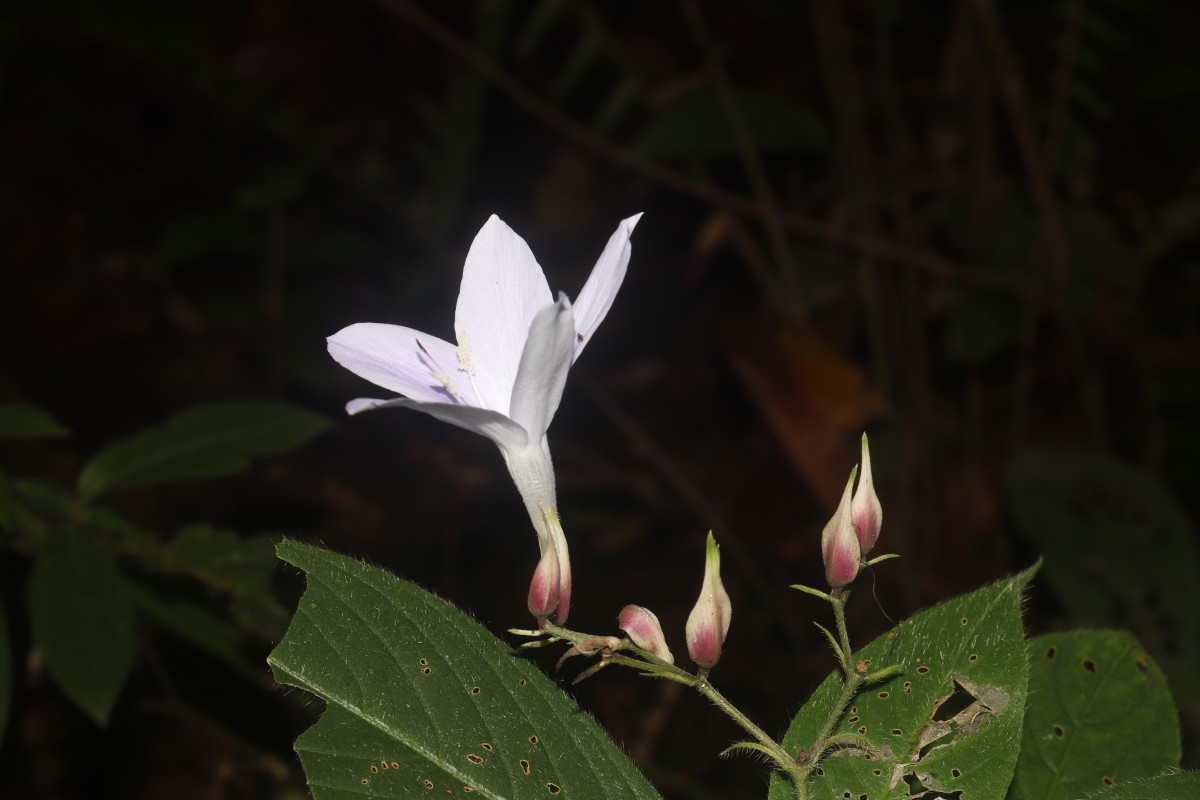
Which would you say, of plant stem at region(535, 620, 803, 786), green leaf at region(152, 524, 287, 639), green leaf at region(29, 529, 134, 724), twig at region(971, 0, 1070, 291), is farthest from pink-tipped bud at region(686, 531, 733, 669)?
twig at region(971, 0, 1070, 291)

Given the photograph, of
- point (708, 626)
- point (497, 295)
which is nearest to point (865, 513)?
point (708, 626)

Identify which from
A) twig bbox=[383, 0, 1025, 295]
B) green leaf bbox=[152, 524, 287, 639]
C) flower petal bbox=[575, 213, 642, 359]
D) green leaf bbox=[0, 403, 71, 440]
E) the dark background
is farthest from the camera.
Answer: the dark background

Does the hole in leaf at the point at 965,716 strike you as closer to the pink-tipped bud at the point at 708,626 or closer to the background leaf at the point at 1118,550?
the pink-tipped bud at the point at 708,626

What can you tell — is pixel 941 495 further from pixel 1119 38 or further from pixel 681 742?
pixel 1119 38

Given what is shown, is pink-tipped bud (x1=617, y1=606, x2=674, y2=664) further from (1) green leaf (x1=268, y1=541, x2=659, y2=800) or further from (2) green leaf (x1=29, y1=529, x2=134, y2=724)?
(2) green leaf (x1=29, y1=529, x2=134, y2=724)

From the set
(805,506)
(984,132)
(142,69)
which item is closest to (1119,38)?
(984,132)
